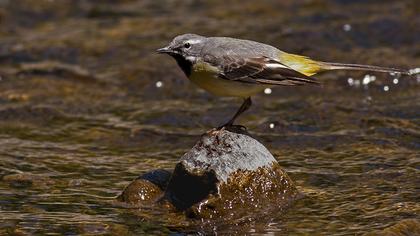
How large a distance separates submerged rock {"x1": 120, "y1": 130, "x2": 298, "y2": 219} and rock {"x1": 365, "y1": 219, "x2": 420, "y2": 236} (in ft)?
3.18

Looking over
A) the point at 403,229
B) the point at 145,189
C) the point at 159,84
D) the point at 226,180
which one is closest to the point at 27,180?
the point at 145,189

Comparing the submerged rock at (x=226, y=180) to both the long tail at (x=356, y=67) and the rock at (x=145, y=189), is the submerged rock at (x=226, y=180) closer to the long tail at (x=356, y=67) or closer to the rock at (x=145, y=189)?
the rock at (x=145, y=189)

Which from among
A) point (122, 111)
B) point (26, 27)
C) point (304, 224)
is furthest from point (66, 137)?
point (26, 27)

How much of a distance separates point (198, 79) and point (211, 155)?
35.1 inches

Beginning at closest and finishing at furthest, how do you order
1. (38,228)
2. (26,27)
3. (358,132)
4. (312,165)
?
(38,228), (312,165), (358,132), (26,27)

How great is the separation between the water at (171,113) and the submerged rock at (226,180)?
19 cm

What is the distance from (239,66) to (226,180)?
1.20 m

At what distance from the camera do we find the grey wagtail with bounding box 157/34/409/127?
8.15 metres

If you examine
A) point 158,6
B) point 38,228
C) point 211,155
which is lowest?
point 38,228

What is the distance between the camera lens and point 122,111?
36.6 ft

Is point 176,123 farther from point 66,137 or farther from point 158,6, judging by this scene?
point 158,6

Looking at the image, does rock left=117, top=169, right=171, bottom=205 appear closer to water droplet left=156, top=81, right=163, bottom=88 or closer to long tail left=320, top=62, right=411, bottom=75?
long tail left=320, top=62, right=411, bottom=75

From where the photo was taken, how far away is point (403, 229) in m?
7.02

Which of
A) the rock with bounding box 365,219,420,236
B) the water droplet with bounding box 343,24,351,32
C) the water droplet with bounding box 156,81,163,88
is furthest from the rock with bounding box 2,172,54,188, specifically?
the water droplet with bounding box 343,24,351,32
